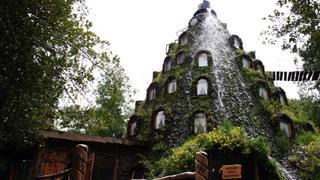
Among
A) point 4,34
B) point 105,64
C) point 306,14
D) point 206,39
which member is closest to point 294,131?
point 206,39

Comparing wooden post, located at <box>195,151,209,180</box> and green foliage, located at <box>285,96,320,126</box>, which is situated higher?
green foliage, located at <box>285,96,320,126</box>

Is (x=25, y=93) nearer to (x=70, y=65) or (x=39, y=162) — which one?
(x=70, y=65)

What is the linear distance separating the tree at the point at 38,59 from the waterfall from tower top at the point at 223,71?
30.4 ft

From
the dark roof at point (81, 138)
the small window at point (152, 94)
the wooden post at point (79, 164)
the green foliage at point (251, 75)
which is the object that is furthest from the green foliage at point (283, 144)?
the wooden post at point (79, 164)

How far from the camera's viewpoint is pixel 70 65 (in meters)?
8.82

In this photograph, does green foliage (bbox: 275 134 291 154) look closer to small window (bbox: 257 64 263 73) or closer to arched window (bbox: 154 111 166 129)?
arched window (bbox: 154 111 166 129)

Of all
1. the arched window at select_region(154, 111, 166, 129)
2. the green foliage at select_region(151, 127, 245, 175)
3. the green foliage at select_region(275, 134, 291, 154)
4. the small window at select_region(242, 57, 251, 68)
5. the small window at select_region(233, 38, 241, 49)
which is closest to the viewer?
the green foliage at select_region(151, 127, 245, 175)

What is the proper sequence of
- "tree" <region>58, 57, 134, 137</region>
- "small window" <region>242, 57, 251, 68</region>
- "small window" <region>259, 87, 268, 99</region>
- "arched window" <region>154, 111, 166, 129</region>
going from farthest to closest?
1. "small window" <region>242, 57, 251, 68</region>
2. "small window" <region>259, 87, 268, 99</region>
3. "arched window" <region>154, 111, 166, 129</region>
4. "tree" <region>58, 57, 134, 137</region>

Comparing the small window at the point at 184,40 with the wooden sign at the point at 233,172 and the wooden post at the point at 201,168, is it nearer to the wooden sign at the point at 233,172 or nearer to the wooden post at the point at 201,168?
the wooden sign at the point at 233,172

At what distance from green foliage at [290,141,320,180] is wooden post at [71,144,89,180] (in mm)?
11404

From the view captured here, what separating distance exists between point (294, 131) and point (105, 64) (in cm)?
1180

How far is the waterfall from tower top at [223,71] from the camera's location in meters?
17.0

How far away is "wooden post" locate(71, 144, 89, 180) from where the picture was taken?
4859mm

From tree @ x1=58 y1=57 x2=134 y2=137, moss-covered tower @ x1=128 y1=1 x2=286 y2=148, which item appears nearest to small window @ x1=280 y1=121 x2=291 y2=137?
moss-covered tower @ x1=128 y1=1 x2=286 y2=148
